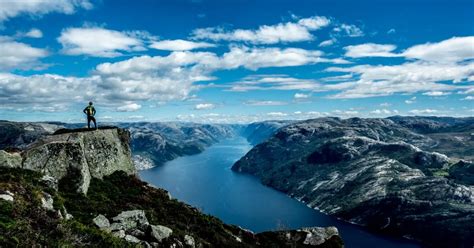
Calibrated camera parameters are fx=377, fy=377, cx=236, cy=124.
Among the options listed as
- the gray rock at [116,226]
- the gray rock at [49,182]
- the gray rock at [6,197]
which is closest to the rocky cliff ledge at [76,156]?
the gray rock at [49,182]

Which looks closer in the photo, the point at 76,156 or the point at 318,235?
the point at 76,156

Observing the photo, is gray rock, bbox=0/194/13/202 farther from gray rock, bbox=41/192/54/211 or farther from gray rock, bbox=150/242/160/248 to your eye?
gray rock, bbox=150/242/160/248

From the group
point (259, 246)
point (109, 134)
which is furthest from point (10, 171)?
point (259, 246)

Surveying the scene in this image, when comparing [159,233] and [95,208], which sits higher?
[95,208]

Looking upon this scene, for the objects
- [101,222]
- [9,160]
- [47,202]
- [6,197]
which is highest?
[9,160]

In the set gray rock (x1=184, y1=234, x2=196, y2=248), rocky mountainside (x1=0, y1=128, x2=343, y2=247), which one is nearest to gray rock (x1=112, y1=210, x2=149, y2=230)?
rocky mountainside (x1=0, y1=128, x2=343, y2=247)

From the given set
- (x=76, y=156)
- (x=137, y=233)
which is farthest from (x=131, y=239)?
(x=76, y=156)

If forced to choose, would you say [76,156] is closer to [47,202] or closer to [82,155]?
[82,155]

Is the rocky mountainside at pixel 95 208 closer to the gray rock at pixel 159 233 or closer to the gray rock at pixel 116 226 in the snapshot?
the gray rock at pixel 116 226
